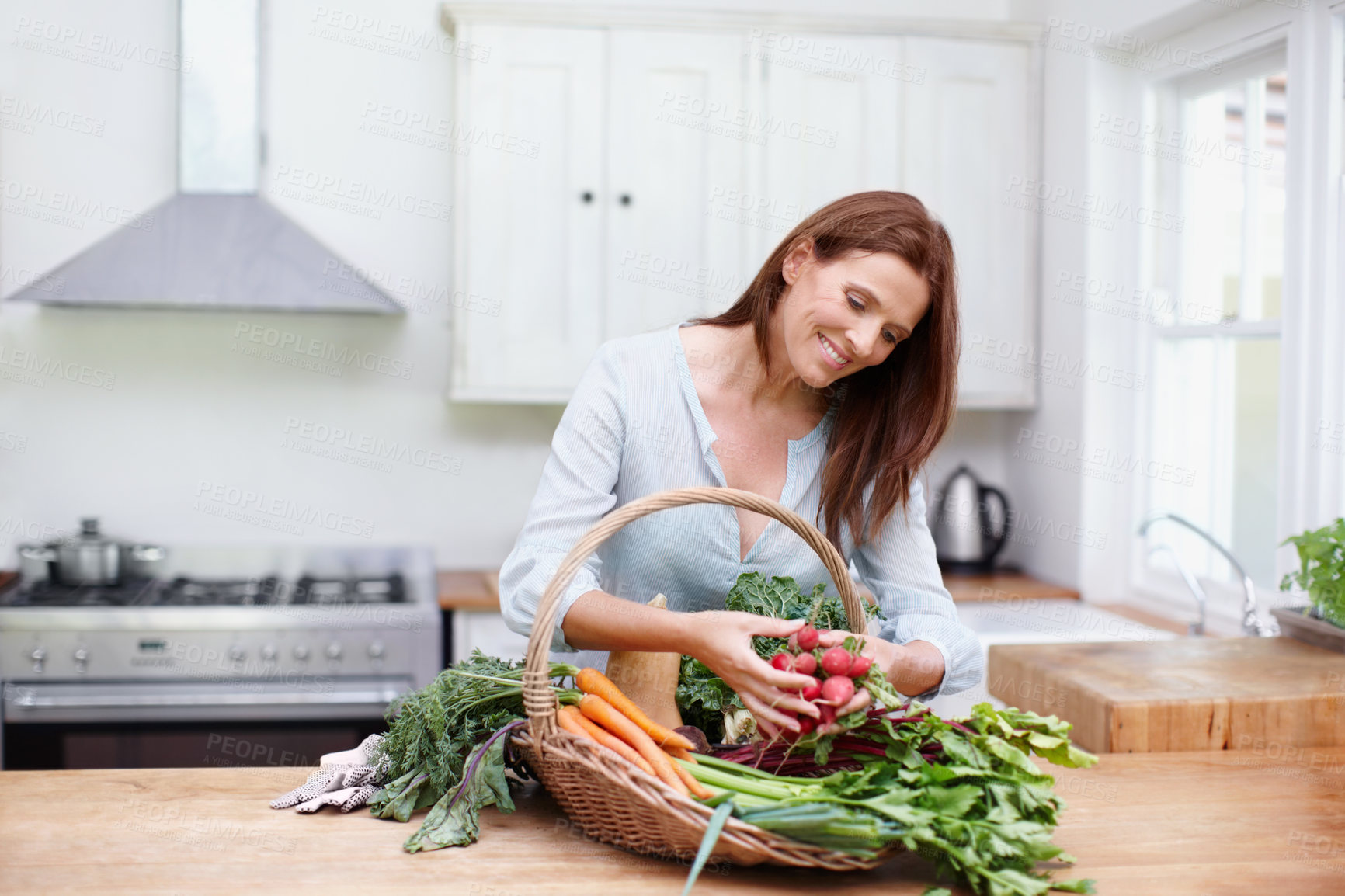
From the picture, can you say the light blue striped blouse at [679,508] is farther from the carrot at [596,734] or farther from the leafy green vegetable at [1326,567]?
the leafy green vegetable at [1326,567]

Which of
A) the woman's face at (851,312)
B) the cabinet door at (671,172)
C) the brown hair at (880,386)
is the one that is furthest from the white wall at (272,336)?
the woman's face at (851,312)

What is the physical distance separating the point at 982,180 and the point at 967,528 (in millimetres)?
947

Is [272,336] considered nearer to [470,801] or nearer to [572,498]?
[572,498]

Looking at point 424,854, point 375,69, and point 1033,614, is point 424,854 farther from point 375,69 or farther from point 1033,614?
point 375,69

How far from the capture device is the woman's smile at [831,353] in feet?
4.43

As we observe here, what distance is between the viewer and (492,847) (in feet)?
3.65

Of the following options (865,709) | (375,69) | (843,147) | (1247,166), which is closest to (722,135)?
(843,147)

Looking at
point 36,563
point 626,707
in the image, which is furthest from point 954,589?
point 36,563

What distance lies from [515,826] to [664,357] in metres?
0.62

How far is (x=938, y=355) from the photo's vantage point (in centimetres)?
145

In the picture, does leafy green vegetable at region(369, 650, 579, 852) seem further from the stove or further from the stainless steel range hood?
the stainless steel range hood

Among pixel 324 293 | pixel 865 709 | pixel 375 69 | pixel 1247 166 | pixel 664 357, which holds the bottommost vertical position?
pixel 865 709

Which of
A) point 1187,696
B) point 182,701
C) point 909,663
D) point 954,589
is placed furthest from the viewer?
point 954,589

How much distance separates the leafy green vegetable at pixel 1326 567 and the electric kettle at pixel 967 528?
1367mm
